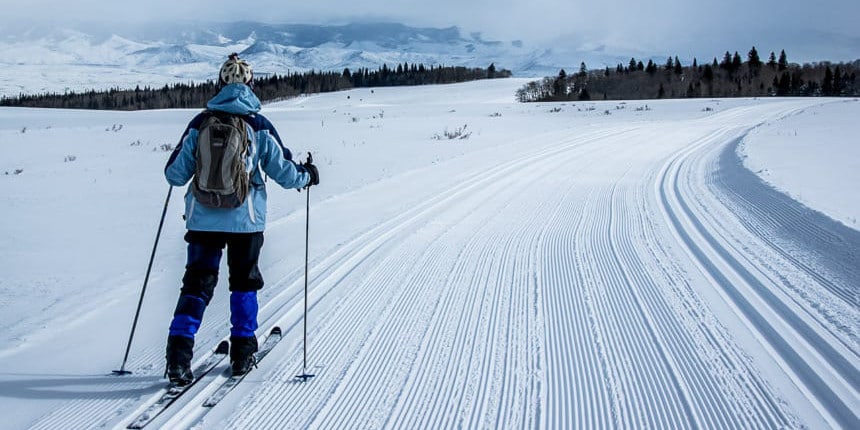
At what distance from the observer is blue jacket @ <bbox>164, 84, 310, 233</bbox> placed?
3209mm

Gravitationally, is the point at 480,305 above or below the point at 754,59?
below

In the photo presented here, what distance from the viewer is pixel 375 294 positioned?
4723 millimetres

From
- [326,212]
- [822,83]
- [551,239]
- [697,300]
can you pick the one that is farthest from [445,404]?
[822,83]

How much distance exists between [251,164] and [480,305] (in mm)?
2135

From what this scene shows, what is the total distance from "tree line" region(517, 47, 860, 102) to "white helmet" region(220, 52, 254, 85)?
7186 cm

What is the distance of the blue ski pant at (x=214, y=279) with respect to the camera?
10.6ft

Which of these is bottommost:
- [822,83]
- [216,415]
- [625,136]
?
[216,415]

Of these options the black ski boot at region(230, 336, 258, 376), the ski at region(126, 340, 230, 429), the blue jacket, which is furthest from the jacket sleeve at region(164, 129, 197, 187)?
the ski at region(126, 340, 230, 429)

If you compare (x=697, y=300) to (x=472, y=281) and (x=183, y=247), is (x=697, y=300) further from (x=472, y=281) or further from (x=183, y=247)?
(x=183, y=247)

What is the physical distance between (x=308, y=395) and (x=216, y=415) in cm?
48

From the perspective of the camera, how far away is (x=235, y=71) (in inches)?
129

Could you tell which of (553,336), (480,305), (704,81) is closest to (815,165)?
(480,305)

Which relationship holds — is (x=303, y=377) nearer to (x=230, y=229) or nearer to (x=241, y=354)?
(x=241, y=354)

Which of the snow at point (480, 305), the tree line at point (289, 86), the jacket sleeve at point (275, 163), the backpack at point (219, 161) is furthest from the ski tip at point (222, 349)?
the tree line at point (289, 86)
